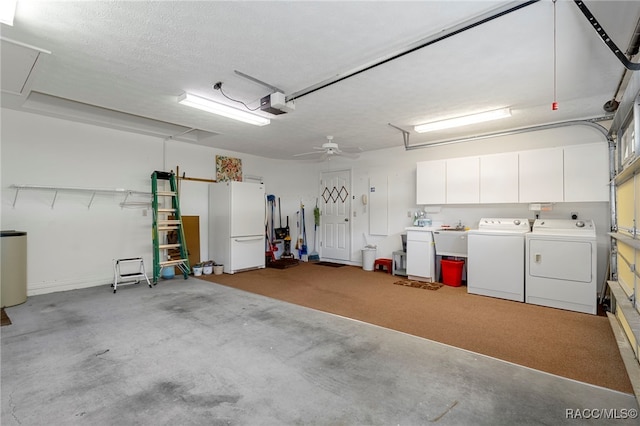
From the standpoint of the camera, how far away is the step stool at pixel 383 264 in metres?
6.54

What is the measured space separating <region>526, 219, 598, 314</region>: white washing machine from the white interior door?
4.11m

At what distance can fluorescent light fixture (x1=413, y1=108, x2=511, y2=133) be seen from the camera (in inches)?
168

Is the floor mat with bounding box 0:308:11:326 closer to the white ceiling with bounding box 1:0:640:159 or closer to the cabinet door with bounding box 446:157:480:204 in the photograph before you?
the white ceiling with bounding box 1:0:640:159

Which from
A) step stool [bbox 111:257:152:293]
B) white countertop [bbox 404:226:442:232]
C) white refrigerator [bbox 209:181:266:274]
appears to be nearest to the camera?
step stool [bbox 111:257:152:293]

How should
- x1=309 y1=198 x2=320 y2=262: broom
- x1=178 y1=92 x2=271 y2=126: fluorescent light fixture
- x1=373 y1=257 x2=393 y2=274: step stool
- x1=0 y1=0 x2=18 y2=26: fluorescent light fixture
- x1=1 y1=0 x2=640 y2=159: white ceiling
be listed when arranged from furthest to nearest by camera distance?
x1=309 y1=198 x2=320 y2=262: broom, x1=373 y1=257 x2=393 y2=274: step stool, x1=178 y1=92 x2=271 y2=126: fluorescent light fixture, x1=1 y1=0 x2=640 y2=159: white ceiling, x1=0 y1=0 x2=18 y2=26: fluorescent light fixture

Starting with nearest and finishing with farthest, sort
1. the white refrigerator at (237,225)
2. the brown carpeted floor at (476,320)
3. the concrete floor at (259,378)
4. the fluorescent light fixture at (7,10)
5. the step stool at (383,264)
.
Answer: the concrete floor at (259,378) < the fluorescent light fixture at (7,10) < the brown carpeted floor at (476,320) < the white refrigerator at (237,225) < the step stool at (383,264)

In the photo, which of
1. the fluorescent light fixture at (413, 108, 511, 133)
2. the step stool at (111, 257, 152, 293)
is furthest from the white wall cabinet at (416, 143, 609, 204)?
the step stool at (111, 257, 152, 293)

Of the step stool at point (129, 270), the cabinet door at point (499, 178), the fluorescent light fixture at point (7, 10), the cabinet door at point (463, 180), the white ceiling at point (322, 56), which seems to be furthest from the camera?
the cabinet door at point (463, 180)

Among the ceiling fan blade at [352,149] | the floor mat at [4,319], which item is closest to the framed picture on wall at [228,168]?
the ceiling fan blade at [352,149]

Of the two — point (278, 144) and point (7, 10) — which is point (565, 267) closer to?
point (278, 144)

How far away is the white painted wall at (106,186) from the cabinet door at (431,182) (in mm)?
431

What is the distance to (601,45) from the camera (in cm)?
261

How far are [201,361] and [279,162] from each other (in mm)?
6190

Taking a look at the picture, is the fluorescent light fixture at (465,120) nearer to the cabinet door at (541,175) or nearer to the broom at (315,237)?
the cabinet door at (541,175)
